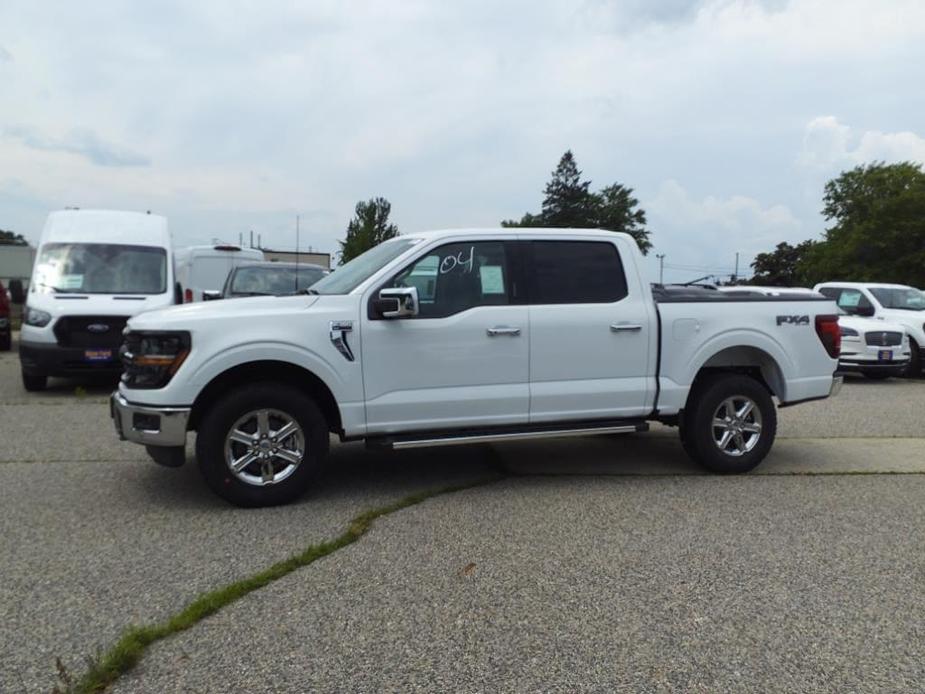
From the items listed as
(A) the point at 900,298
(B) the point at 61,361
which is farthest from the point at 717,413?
(A) the point at 900,298

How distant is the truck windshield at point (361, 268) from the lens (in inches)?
225

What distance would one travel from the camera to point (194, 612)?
143 inches

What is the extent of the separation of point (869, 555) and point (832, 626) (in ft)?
3.72

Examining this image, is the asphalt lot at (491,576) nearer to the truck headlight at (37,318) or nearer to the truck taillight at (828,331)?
the truck taillight at (828,331)

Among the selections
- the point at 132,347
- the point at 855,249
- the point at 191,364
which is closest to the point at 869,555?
the point at 191,364

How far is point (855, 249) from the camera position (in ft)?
170

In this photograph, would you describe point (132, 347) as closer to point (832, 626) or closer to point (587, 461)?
point (587, 461)

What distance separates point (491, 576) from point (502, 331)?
2037mm

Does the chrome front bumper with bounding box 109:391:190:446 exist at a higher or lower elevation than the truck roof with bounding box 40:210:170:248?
lower

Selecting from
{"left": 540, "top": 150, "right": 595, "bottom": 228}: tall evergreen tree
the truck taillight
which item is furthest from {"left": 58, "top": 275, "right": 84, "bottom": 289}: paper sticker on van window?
{"left": 540, "top": 150, "right": 595, "bottom": 228}: tall evergreen tree

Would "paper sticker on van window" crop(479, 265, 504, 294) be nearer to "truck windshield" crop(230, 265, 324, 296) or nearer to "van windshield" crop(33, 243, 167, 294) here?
"van windshield" crop(33, 243, 167, 294)

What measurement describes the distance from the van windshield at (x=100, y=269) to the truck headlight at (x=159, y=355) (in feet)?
21.6

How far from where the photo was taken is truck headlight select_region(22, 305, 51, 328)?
1028 cm

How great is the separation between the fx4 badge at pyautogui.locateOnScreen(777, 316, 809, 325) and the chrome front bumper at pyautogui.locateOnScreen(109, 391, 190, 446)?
460cm
